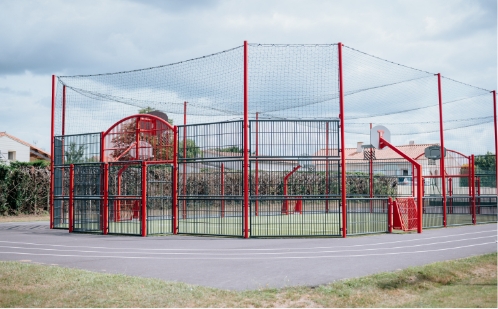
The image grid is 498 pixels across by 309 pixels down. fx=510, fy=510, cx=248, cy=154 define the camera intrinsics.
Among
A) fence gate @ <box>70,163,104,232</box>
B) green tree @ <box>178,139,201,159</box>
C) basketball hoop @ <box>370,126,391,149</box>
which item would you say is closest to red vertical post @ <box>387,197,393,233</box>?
basketball hoop @ <box>370,126,391,149</box>

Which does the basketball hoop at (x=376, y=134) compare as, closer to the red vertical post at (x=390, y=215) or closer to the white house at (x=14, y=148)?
the red vertical post at (x=390, y=215)

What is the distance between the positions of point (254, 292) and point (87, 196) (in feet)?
39.7

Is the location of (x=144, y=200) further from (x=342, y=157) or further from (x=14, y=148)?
(x=14, y=148)

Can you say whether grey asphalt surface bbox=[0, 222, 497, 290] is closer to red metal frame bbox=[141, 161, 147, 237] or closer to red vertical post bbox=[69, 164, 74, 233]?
red metal frame bbox=[141, 161, 147, 237]

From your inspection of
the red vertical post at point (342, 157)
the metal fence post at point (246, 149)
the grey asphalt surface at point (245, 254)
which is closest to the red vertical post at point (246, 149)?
the metal fence post at point (246, 149)

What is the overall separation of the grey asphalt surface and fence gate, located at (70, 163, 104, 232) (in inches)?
50.0

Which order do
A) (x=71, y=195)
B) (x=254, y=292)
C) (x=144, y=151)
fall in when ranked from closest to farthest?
(x=254, y=292), (x=71, y=195), (x=144, y=151)

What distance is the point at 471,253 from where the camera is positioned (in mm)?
11672

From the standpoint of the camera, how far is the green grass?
6.94 meters

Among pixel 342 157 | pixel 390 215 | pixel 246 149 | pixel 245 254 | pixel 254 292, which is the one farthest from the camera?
pixel 390 215

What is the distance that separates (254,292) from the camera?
24.5 feet

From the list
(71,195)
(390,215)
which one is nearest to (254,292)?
(390,215)

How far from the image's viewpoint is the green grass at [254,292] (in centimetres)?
694

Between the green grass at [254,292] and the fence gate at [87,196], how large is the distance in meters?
8.91
